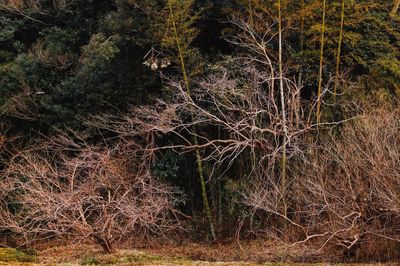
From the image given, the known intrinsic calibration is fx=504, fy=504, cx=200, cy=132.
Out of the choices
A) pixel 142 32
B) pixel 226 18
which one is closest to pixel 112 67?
pixel 142 32

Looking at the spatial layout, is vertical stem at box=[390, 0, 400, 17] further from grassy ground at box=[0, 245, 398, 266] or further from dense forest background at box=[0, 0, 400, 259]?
grassy ground at box=[0, 245, 398, 266]

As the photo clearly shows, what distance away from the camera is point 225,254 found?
1507 centimetres

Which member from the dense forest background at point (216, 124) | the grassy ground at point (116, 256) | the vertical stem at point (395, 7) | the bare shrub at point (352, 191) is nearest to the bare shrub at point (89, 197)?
the dense forest background at point (216, 124)

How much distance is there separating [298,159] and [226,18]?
5887 mm

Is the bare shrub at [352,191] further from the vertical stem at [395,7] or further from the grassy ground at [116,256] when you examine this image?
the vertical stem at [395,7]

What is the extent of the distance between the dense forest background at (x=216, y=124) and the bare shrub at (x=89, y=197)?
74 mm

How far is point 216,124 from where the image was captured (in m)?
16.4

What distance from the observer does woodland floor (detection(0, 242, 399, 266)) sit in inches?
498

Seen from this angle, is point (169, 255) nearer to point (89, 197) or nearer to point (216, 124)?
point (89, 197)

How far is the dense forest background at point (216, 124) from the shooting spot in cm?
1305

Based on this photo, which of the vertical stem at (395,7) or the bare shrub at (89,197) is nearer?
the bare shrub at (89,197)

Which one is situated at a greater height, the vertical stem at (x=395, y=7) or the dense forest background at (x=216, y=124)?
the vertical stem at (x=395, y=7)

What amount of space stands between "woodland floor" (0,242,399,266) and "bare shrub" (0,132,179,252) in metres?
0.51

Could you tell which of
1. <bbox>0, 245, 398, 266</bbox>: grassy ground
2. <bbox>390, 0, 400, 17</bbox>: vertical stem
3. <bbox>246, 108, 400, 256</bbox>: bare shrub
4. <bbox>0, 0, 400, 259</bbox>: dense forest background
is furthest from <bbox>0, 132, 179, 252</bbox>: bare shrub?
<bbox>390, 0, 400, 17</bbox>: vertical stem
